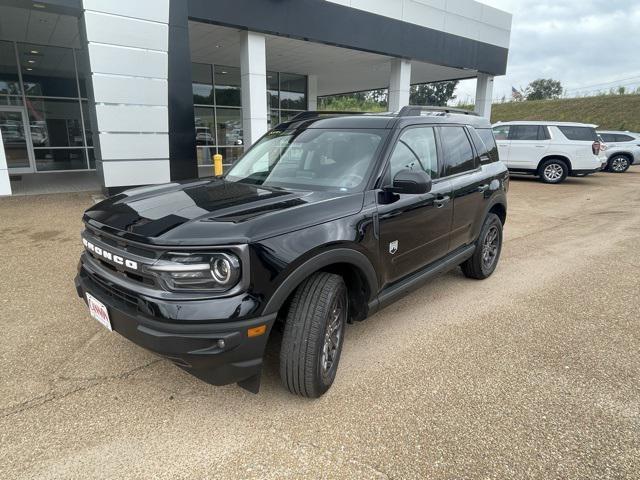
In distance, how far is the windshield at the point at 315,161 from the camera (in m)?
3.18

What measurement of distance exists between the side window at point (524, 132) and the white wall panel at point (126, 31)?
11471 mm

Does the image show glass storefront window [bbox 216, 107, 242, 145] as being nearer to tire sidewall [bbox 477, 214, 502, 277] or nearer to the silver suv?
tire sidewall [bbox 477, 214, 502, 277]

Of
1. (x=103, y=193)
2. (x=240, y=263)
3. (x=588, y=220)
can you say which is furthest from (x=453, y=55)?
(x=240, y=263)

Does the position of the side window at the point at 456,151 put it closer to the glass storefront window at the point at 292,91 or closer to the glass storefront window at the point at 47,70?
the glass storefront window at the point at 47,70

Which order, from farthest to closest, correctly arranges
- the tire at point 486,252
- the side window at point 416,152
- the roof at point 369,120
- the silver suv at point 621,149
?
the silver suv at point 621,149, the tire at point 486,252, the roof at point 369,120, the side window at point 416,152

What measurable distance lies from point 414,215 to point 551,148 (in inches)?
513

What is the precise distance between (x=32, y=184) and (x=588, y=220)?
14.2m

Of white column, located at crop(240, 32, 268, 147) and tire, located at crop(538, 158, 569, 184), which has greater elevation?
white column, located at crop(240, 32, 268, 147)

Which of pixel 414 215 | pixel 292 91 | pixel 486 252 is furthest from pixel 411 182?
pixel 292 91

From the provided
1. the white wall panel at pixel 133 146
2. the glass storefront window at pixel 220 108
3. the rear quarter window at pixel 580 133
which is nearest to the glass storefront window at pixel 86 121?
the glass storefront window at pixel 220 108

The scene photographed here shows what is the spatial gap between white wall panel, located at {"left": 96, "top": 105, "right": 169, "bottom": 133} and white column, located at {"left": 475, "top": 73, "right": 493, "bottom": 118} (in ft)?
45.3

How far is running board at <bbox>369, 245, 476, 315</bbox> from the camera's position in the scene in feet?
10.4

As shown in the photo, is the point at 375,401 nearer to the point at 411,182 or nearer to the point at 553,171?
the point at 411,182

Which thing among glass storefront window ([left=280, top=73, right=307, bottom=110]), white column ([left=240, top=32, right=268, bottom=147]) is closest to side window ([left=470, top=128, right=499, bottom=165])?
white column ([left=240, top=32, right=268, bottom=147])
